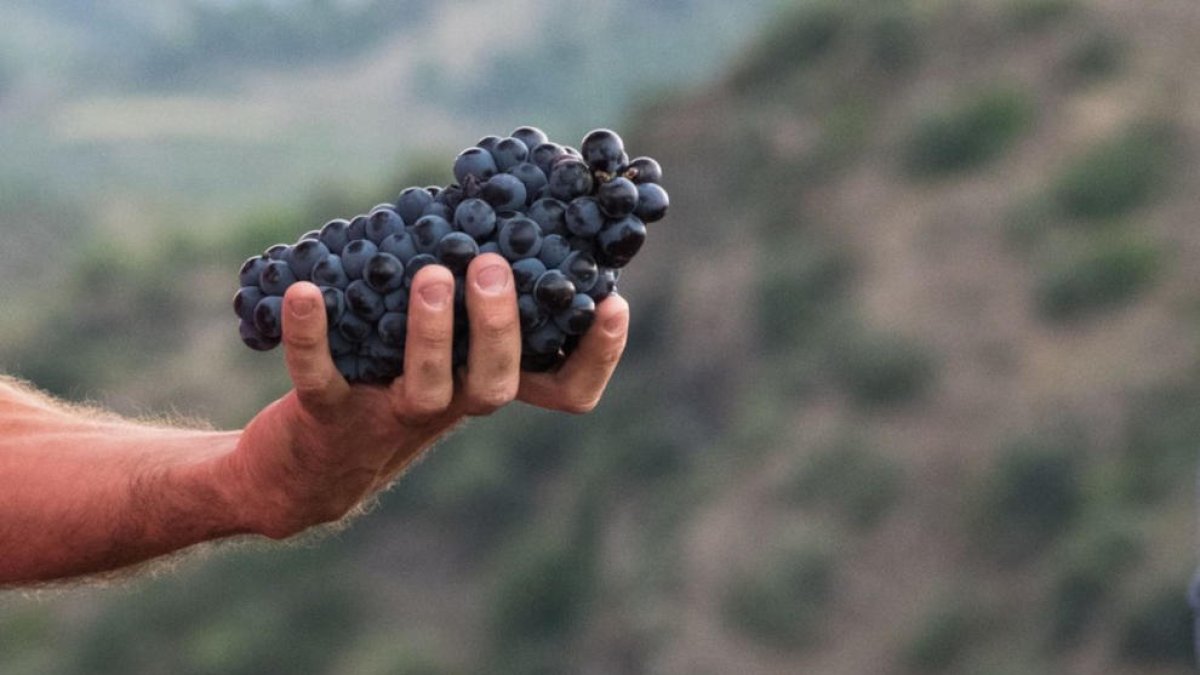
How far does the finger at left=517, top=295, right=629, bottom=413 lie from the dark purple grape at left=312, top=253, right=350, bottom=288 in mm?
258

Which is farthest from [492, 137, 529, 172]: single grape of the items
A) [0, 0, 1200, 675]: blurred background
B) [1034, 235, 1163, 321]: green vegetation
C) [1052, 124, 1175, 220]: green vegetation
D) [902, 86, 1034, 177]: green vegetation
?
[902, 86, 1034, 177]: green vegetation

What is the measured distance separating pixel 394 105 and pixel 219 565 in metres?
33.7

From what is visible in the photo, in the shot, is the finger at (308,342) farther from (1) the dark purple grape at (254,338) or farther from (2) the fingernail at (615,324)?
(2) the fingernail at (615,324)

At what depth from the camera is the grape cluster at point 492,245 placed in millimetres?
2273

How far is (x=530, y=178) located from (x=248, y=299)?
0.35 meters

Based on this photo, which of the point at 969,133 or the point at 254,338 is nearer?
the point at 254,338

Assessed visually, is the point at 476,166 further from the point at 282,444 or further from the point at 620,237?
the point at 282,444

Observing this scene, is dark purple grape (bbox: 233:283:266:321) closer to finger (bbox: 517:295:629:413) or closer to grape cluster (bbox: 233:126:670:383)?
grape cluster (bbox: 233:126:670:383)

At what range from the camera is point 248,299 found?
237cm

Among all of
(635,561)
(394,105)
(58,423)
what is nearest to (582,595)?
(635,561)

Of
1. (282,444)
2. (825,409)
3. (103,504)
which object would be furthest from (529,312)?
(825,409)

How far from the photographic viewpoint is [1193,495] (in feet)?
52.6

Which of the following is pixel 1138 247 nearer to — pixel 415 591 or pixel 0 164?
pixel 415 591

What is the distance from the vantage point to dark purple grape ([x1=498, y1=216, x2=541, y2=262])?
227 centimetres
